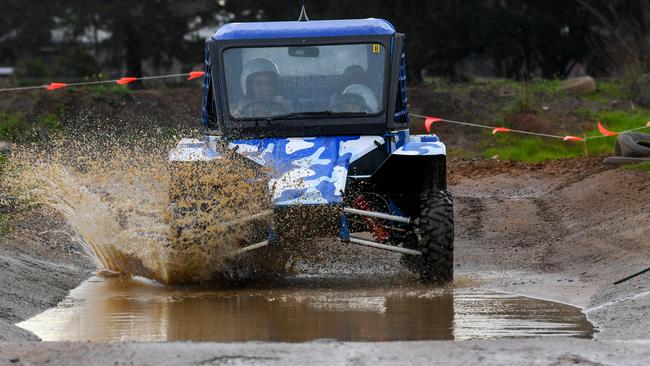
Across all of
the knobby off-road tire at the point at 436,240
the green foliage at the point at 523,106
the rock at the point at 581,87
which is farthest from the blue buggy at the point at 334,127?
the rock at the point at 581,87

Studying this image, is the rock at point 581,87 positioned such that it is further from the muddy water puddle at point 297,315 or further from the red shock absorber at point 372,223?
the muddy water puddle at point 297,315

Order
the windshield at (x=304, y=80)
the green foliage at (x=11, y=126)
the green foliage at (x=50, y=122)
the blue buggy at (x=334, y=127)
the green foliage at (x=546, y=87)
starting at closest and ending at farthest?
the blue buggy at (x=334, y=127), the windshield at (x=304, y=80), the green foliage at (x=11, y=126), the green foliage at (x=50, y=122), the green foliage at (x=546, y=87)

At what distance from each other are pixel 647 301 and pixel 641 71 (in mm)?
21148

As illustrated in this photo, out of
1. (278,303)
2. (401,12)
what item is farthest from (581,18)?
(278,303)

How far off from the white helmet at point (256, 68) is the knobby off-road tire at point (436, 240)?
2.09m

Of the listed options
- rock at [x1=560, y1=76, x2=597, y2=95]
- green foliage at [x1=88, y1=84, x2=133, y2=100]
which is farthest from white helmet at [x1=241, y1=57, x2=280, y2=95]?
rock at [x1=560, y1=76, x2=597, y2=95]

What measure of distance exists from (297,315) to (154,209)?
1871 mm

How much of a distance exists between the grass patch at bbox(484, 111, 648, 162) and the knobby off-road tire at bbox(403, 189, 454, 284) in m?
11.5

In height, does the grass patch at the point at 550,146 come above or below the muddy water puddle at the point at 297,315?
below

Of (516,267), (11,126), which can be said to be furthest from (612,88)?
(516,267)

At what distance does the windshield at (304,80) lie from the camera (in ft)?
38.1

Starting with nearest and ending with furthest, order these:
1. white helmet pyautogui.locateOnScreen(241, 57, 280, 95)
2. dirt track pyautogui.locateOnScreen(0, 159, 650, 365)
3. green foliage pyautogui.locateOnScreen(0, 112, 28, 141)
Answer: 1. dirt track pyautogui.locateOnScreen(0, 159, 650, 365)
2. white helmet pyautogui.locateOnScreen(241, 57, 280, 95)
3. green foliage pyautogui.locateOnScreen(0, 112, 28, 141)

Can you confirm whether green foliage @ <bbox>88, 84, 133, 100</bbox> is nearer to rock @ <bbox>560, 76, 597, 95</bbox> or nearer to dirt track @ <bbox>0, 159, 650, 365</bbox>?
dirt track @ <bbox>0, 159, 650, 365</bbox>

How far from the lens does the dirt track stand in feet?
22.6
